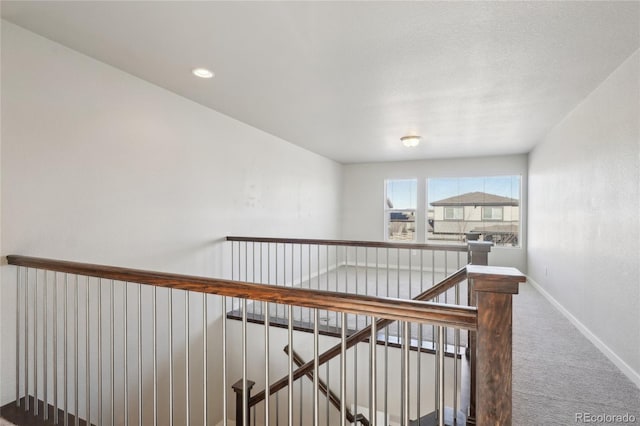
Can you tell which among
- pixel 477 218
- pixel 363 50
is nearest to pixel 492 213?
pixel 477 218

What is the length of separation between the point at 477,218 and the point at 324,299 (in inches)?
248

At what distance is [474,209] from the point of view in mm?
6641

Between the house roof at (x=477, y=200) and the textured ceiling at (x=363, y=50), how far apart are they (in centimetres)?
282

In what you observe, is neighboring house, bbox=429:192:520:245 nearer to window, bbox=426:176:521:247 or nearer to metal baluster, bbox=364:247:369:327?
window, bbox=426:176:521:247

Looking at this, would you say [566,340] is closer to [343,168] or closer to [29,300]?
[29,300]

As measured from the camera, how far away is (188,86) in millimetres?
3072

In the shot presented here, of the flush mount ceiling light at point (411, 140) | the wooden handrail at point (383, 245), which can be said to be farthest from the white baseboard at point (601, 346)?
the flush mount ceiling light at point (411, 140)

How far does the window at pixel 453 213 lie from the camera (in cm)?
674

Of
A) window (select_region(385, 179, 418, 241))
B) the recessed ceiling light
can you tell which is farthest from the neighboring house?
the recessed ceiling light

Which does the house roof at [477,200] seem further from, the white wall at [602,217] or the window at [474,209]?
the white wall at [602,217]


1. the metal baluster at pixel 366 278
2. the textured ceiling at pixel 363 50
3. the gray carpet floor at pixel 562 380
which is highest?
the textured ceiling at pixel 363 50

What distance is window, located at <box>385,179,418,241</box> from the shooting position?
7.10 metres

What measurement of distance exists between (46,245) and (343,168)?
6040mm

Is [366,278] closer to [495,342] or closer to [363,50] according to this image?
[363,50]
